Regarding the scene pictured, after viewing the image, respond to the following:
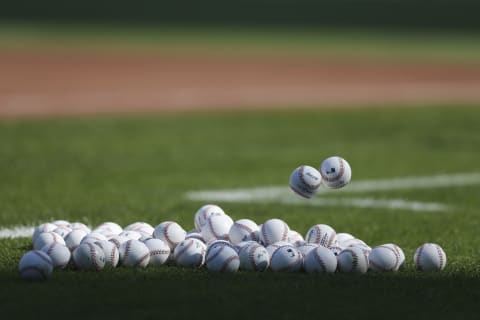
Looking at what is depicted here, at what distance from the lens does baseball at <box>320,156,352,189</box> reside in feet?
20.6

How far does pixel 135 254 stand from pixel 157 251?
16 centimetres

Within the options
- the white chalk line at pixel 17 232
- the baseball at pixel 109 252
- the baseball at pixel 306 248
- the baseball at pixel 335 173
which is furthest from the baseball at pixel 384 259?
the white chalk line at pixel 17 232

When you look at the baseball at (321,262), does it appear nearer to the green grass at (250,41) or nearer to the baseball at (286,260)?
the baseball at (286,260)

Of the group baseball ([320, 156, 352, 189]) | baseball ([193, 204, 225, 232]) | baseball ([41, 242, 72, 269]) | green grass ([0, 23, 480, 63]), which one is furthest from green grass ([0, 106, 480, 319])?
green grass ([0, 23, 480, 63])

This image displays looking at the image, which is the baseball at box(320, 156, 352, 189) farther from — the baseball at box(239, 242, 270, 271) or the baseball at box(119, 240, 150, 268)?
the baseball at box(119, 240, 150, 268)

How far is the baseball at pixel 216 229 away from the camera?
21.4ft

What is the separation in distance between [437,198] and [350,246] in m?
3.94

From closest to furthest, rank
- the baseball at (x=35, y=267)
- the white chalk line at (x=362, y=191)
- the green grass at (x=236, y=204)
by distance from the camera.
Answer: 1. the green grass at (x=236, y=204)
2. the baseball at (x=35, y=267)
3. the white chalk line at (x=362, y=191)

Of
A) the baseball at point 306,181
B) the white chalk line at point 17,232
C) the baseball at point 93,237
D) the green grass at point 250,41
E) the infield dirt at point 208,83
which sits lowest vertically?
the white chalk line at point 17,232

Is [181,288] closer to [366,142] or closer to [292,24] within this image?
[366,142]

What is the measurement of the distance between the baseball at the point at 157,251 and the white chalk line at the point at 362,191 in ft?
11.2

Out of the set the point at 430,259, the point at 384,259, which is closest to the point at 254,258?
the point at 384,259

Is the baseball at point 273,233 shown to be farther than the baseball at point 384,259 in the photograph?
Yes

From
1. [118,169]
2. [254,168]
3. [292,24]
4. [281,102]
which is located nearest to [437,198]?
[254,168]
